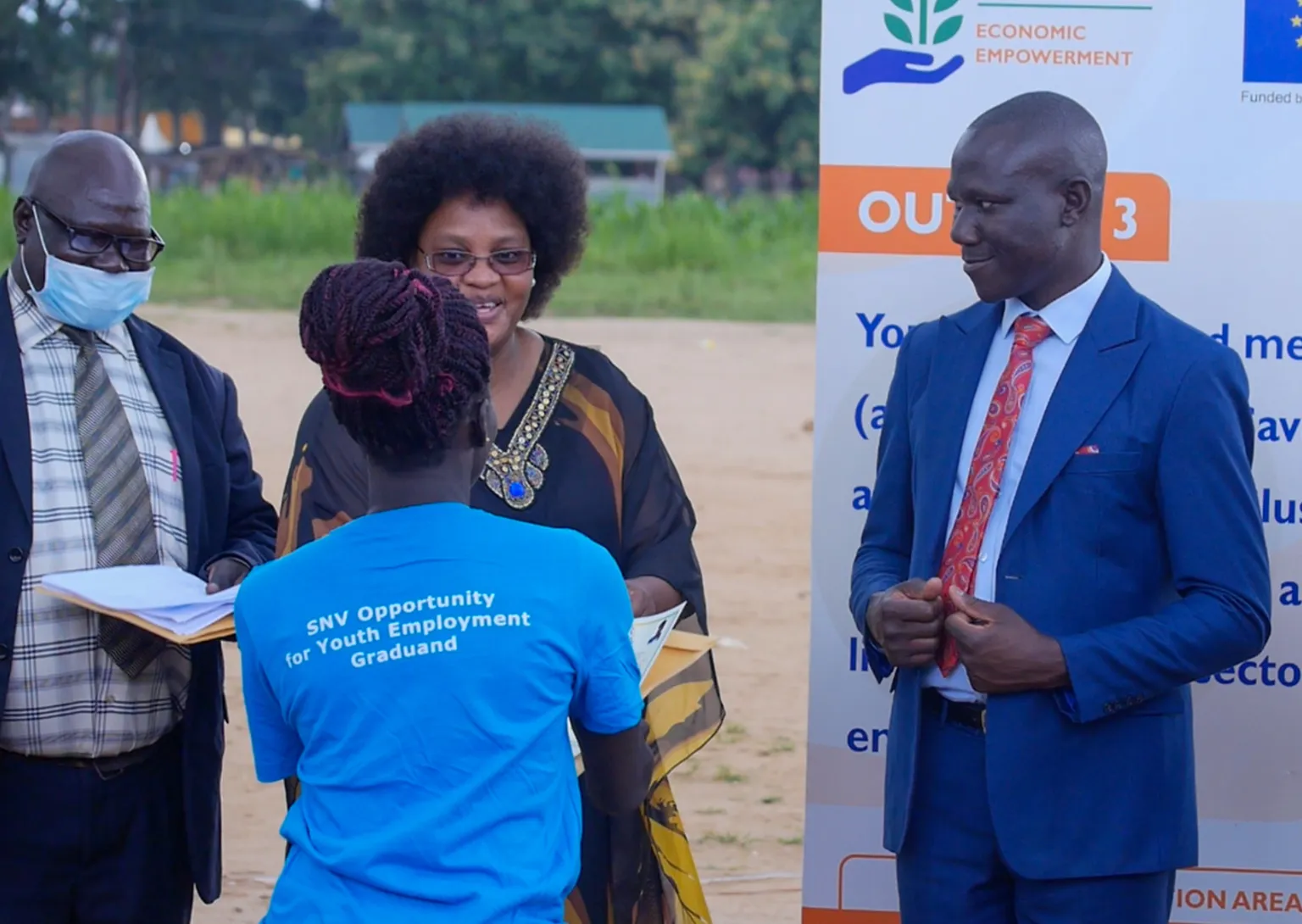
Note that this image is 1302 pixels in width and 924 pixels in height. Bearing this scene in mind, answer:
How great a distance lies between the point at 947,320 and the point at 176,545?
5.34 ft

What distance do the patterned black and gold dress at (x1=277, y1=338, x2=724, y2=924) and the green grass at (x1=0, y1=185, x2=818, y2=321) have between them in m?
17.8

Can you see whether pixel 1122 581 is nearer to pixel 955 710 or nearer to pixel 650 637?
pixel 955 710

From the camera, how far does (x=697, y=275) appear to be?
23703 millimetres

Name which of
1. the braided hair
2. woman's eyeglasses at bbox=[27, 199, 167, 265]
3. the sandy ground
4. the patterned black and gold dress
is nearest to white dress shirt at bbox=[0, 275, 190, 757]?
woman's eyeglasses at bbox=[27, 199, 167, 265]

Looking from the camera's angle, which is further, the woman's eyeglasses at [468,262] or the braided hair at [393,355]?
the woman's eyeglasses at [468,262]

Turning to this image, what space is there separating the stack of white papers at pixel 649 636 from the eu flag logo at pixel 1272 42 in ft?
6.16

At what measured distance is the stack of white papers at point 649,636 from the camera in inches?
112

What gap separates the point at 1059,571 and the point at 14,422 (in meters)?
1.99

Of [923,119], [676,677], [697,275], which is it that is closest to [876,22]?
[923,119]

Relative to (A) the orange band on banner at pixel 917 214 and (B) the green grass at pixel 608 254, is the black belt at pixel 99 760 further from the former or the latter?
(B) the green grass at pixel 608 254

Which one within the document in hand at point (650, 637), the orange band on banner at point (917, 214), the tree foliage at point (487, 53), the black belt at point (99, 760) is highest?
the tree foliage at point (487, 53)

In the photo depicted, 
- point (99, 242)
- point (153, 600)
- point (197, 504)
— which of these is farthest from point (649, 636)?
point (99, 242)

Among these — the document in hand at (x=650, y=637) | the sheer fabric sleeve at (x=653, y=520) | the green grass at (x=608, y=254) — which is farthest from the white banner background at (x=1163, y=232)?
the green grass at (x=608, y=254)

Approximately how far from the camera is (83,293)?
10.9 feet
